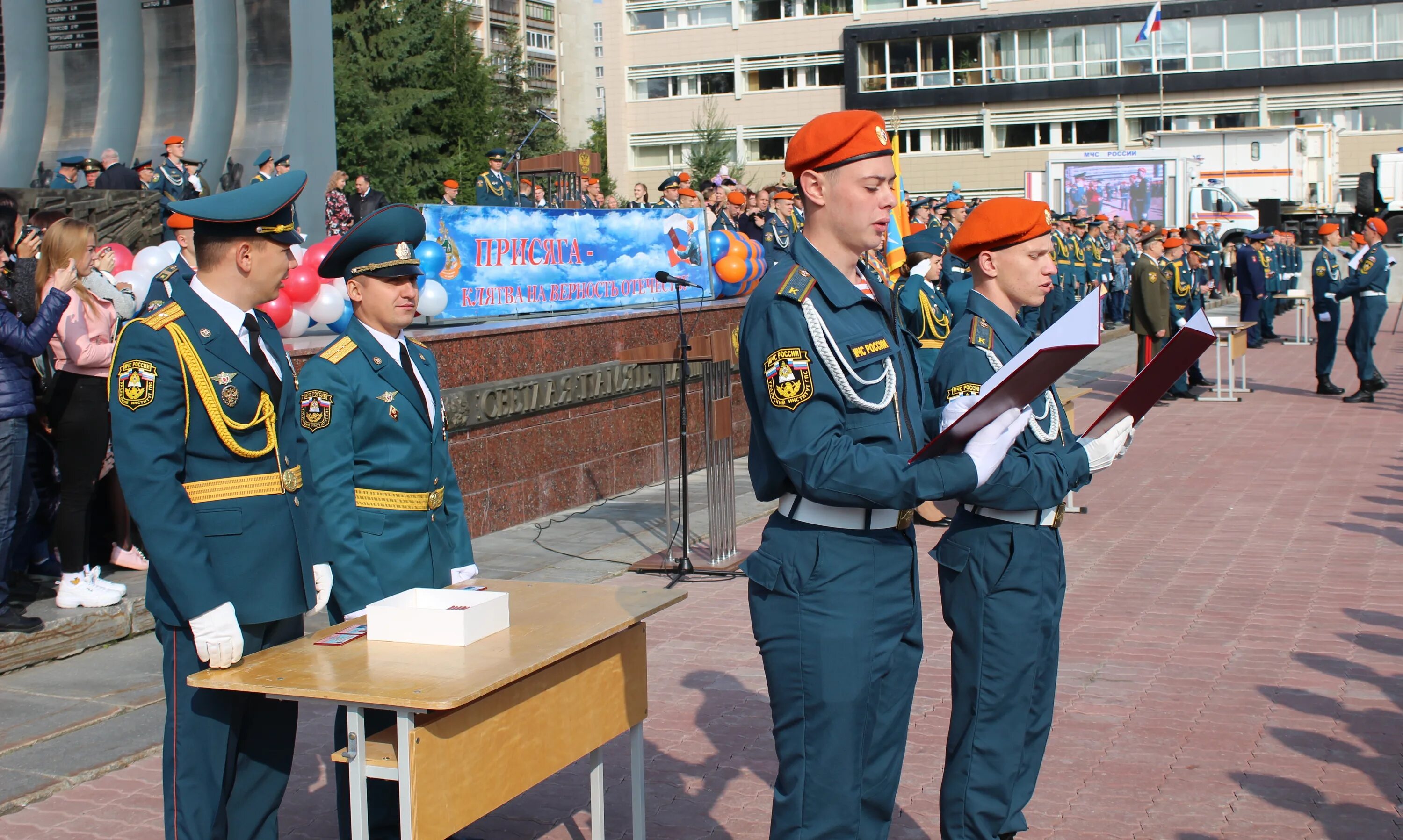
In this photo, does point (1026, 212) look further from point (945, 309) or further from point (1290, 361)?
point (1290, 361)

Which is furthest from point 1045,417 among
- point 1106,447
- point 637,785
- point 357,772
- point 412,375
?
point 357,772

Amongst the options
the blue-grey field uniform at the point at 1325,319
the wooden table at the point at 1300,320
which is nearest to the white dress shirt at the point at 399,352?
the blue-grey field uniform at the point at 1325,319

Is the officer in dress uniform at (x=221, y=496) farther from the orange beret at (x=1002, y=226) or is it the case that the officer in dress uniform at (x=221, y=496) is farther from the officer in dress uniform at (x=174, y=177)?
the officer in dress uniform at (x=174, y=177)

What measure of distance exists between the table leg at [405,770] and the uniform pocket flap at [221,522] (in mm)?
807

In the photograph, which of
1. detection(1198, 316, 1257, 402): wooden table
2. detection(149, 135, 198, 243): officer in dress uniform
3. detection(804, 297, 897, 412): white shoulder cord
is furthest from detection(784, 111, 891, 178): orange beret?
detection(1198, 316, 1257, 402): wooden table

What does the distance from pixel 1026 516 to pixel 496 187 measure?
1403cm

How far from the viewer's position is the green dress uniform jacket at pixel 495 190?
16859mm

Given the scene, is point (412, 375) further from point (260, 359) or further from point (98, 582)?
point (98, 582)

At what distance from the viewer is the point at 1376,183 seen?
41.8 meters

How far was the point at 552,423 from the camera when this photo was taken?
1076cm

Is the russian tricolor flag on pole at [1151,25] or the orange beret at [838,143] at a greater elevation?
the russian tricolor flag on pole at [1151,25]

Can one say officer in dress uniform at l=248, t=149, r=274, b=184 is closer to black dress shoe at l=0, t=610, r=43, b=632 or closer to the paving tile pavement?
the paving tile pavement

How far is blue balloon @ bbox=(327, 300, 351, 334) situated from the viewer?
969cm

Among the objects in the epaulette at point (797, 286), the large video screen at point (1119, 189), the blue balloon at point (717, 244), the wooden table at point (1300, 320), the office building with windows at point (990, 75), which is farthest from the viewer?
the office building with windows at point (990, 75)
